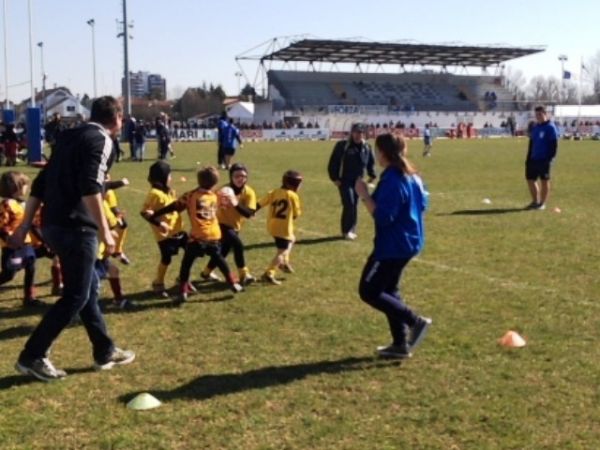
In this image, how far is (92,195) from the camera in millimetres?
5023

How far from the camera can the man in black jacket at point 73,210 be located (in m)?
5.06

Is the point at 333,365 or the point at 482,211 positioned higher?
the point at 482,211

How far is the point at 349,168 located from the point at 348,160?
126mm

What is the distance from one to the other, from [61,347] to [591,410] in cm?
411

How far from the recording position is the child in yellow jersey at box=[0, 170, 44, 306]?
738 centimetres

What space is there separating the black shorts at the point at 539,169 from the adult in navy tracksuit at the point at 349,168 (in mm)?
4446

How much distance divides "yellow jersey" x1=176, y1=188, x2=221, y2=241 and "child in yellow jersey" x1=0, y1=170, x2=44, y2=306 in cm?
155

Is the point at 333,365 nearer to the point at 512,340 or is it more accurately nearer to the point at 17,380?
the point at 512,340

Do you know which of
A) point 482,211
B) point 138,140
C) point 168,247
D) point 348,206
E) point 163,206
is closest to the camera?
point 163,206

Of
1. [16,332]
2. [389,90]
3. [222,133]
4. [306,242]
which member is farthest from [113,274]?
[389,90]

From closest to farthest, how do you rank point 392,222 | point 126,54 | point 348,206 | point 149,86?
1. point 392,222
2. point 348,206
3. point 126,54
4. point 149,86

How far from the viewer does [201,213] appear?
7.55m

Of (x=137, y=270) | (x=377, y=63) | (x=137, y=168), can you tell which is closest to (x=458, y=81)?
(x=377, y=63)

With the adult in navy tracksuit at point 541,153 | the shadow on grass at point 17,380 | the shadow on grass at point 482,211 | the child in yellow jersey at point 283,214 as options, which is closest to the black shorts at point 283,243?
the child in yellow jersey at point 283,214
